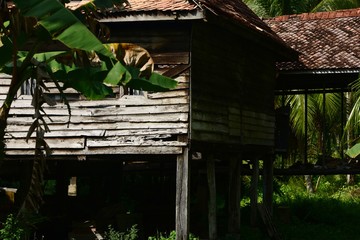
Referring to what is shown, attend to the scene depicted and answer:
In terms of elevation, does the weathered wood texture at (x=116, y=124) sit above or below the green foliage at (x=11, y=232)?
above

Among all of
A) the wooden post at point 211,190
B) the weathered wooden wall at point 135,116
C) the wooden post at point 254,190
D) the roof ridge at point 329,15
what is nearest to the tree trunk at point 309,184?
the roof ridge at point 329,15

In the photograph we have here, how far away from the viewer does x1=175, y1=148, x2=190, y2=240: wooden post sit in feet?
45.9

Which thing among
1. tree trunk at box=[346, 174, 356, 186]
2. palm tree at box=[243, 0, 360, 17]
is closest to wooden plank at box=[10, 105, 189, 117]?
palm tree at box=[243, 0, 360, 17]

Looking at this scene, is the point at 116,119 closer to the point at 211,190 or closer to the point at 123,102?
the point at 123,102

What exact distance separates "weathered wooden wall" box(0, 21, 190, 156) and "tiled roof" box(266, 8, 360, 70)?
17.0ft

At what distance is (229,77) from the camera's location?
51.2 ft

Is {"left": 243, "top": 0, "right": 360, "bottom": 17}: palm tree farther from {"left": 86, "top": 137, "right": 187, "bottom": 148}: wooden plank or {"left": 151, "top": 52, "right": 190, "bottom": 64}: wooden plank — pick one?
{"left": 86, "top": 137, "right": 187, "bottom": 148}: wooden plank

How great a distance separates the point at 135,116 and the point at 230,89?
7.60ft

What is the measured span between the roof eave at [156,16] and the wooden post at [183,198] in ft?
7.63

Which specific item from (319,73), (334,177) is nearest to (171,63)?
(319,73)

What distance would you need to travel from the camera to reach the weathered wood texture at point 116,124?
46.3 ft

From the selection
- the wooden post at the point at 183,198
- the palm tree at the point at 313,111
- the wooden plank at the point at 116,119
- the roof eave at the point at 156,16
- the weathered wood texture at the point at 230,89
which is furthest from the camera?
the palm tree at the point at 313,111

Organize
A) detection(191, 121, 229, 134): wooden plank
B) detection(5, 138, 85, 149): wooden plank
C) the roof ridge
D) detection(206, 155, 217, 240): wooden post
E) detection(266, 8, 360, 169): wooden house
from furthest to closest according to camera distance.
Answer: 1. the roof ridge
2. detection(266, 8, 360, 169): wooden house
3. detection(206, 155, 217, 240): wooden post
4. detection(5, 138, 85, 149): wooden plank
5. detection(191, 121, 229, 134): wooden plank

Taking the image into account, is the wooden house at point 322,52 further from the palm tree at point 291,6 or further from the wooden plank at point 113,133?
the palm tree at point 291,6
